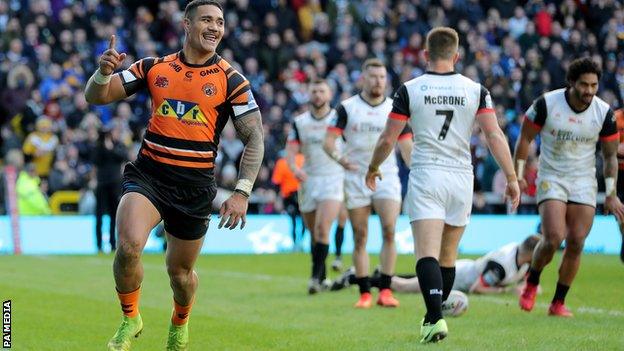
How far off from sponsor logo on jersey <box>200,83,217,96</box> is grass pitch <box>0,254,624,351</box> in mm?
2193

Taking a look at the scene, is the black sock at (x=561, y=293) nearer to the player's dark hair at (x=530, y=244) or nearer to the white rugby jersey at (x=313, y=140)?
the player's dark hair at (x=530, y=244)

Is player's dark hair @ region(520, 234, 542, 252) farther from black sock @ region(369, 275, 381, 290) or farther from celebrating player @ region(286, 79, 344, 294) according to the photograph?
celebrating player @ region(286, 79, 344, 294)

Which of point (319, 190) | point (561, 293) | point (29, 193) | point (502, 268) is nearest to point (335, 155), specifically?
point (319, 190)

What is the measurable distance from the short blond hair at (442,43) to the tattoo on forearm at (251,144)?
2057mm

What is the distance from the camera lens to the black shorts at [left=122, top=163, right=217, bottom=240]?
8484 mm

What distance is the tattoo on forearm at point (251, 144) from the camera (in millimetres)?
8562

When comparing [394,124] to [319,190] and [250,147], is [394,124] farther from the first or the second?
[319,190]

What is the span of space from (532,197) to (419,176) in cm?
1661

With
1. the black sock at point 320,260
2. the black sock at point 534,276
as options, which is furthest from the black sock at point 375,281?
the black sock at point 534,276

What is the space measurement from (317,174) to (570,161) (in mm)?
4697

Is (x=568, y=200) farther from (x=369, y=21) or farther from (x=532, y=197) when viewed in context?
(x=369, y=21)

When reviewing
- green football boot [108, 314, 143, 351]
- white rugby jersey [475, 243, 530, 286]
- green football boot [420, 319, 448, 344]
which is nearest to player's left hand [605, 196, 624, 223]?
white rugby jersey [475, 243, 530, 286]

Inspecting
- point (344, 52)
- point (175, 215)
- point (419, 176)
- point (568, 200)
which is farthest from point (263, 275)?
point (344, 52)

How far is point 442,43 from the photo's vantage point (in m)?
9.99
